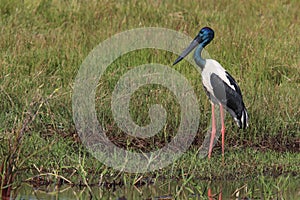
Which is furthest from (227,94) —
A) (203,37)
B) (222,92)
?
(203,37)

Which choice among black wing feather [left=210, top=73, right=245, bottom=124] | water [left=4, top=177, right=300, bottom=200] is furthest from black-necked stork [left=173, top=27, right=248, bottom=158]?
water [left=4, top=177, right=300, bottom=200]

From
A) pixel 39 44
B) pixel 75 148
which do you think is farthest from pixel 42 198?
pixel 39 44

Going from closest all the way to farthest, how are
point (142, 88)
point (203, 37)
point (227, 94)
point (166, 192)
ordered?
point (166, 192) → point (227, 94) → point (142, 88) → point (203, 37)

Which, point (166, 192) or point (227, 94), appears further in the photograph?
point (227, 94)

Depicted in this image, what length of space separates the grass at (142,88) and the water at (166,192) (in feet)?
0.36

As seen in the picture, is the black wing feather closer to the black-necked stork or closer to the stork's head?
the black-necked stork

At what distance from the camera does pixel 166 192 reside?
18.1 ft

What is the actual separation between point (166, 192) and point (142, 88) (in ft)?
6.55

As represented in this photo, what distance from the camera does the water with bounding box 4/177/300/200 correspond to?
5.25 m

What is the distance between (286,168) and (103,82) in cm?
200

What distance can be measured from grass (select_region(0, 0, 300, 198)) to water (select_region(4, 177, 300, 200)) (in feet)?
0.36

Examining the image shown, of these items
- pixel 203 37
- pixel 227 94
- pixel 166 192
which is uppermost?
pixel 203 37

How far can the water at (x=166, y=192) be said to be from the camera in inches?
207

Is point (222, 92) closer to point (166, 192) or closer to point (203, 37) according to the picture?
point (203, 37)
